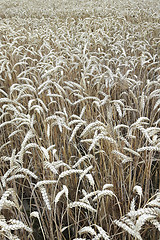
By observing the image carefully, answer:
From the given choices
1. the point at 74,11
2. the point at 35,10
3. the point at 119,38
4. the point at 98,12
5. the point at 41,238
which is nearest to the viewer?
the point at 41,238

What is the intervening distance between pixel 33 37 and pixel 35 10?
3.55 metres

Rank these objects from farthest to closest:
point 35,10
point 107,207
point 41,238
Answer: point 35,10 < point 41,238 < point 107,207

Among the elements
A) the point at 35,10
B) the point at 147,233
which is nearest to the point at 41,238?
the point at 147,233

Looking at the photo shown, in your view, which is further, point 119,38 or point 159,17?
point 159,17

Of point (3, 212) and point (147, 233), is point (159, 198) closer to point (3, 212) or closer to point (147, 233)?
point (147, 233)

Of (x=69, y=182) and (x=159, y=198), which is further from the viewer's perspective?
(x=69, y=182)

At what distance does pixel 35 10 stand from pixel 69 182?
5.54 metres

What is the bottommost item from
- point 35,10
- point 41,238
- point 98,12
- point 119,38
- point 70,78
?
point 41,238

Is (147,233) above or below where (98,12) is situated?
below

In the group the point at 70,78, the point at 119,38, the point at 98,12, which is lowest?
the point at 70,78

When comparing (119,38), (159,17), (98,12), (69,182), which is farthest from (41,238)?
(98,12)

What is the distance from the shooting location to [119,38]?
2.56 m

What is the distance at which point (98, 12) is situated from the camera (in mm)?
4762

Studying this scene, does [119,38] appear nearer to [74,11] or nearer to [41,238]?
[41,238]
